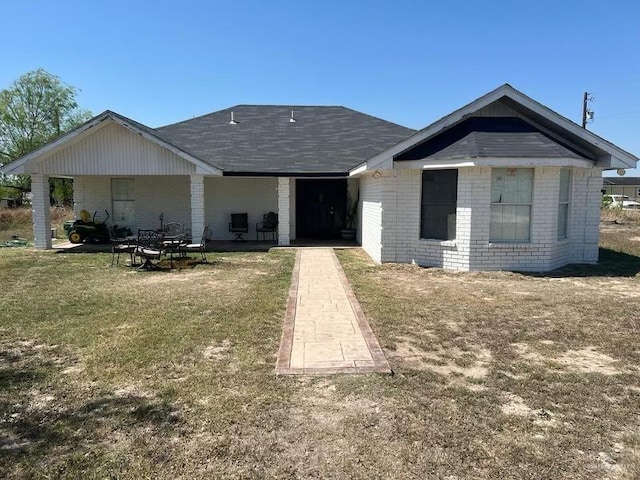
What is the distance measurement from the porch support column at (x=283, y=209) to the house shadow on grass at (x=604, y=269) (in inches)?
312

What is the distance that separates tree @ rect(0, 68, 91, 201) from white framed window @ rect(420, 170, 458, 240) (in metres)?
37.3

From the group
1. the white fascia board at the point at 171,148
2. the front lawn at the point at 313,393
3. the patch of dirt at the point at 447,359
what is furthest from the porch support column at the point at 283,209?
the patch of dirt at the point at 447,359

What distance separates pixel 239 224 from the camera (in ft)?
55.8

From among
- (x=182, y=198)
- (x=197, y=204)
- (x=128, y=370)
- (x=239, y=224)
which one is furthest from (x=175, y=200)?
(x=128, y=370)

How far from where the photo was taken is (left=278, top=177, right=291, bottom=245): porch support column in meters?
15.3

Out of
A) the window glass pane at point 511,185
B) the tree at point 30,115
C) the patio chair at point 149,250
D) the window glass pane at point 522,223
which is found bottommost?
the patio chair at point 149,250

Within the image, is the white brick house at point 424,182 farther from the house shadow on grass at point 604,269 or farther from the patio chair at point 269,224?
the patio chair at point 269,224

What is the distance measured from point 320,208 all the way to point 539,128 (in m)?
9.08

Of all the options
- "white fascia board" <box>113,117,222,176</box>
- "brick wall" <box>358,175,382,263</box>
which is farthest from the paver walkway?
"white fascia board" <box>113,117,222,176</box>

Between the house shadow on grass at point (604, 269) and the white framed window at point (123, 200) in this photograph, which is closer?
the house shadow on grass at point (604, 269)

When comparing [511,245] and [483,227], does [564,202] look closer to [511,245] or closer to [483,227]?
[511,245]

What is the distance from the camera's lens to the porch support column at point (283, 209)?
15302 mm

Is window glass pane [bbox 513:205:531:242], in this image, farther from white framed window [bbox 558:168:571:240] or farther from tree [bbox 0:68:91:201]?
tree [bbox 0:68:91:201]

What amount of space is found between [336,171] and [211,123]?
726 cm
